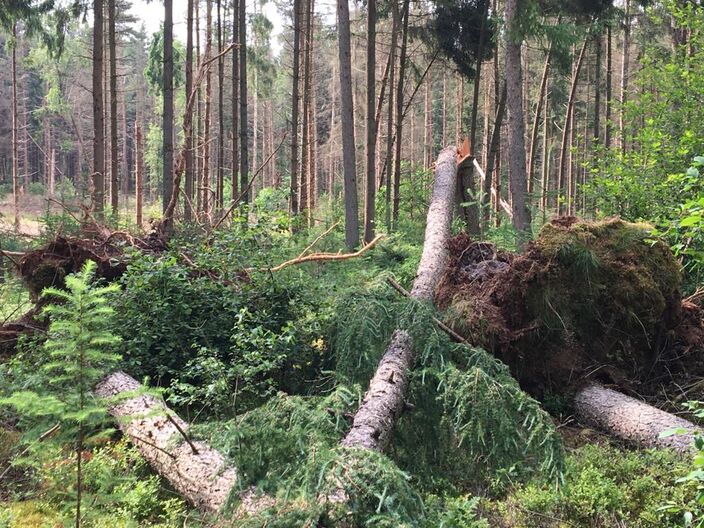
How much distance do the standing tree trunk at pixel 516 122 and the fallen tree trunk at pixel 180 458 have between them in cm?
822

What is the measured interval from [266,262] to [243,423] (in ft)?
9.70

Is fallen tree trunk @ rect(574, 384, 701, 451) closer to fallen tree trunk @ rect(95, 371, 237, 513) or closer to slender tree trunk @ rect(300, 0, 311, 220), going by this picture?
fallen tree trunk @ rect(95, 371, 237, 513)

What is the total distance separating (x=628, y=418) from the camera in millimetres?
4488

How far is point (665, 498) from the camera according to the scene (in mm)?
3143

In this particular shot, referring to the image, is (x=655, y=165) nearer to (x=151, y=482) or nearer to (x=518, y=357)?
(x=518, y=357)

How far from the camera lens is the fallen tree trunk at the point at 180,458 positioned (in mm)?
3205

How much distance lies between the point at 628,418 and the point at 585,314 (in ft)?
3.82

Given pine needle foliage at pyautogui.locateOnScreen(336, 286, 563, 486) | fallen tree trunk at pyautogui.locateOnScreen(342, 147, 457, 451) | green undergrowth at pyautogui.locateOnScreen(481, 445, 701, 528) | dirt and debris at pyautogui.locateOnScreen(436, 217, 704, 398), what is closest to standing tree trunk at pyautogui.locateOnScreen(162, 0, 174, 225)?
fallen tree trunk at pyautogui.locateOnScreen(342, 147, 457, 451)

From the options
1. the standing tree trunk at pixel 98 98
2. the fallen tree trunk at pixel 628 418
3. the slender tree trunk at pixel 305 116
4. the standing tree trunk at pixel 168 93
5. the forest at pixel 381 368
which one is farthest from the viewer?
the slender tree trunk at pixel 305 116

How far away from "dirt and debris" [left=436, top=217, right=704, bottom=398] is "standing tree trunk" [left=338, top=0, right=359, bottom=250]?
20.5ft

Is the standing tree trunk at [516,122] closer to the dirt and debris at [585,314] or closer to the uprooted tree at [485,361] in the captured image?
the uprooted tree at [485,361]

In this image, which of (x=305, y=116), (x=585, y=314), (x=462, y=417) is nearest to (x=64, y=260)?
(x=462, y=417)

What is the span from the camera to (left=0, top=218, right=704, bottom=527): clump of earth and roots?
9.39 ft

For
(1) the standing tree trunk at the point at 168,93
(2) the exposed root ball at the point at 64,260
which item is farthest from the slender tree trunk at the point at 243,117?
(2) the exposed root ball at the point at 64,260
